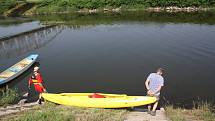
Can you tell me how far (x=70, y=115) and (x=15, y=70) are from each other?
14.9 m

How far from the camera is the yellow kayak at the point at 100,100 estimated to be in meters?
18.4

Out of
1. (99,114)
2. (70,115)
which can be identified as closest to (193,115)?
(99,114)

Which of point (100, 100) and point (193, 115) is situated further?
point (100, 100)

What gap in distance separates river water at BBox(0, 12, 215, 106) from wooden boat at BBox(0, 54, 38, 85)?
630mm

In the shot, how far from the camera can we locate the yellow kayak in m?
18.4

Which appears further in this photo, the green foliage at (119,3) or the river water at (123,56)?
the green foliage at (119,3)

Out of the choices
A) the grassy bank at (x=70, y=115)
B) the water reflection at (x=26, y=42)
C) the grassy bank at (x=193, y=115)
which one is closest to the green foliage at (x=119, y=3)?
the water reflection at (x=26, y=42)

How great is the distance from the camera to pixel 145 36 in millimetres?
44781

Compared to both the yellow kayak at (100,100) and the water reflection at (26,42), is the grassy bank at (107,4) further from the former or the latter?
the yellow kayak at (100,100)

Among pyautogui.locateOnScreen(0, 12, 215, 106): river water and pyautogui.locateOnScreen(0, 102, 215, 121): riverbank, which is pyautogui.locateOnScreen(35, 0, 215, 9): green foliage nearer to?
pyautogui.locateOnScreen(0, 12, 215, 106): river water

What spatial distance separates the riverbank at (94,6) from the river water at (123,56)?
Answer: 18480mm

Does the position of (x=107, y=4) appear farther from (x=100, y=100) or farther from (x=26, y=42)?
(x=100, y=100)

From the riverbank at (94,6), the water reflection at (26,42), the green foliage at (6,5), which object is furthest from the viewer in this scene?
the green foliage at (6,5)

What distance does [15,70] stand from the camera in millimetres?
30172
